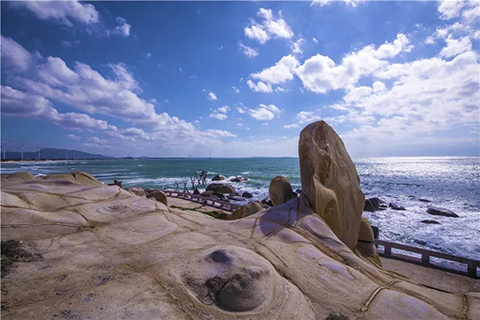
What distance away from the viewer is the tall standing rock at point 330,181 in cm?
800

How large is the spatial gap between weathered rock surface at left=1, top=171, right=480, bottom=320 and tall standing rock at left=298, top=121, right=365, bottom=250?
1.00m

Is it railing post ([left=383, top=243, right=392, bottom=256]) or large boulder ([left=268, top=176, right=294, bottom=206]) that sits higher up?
large boulder ([left=268, top=176, right=294, bottom=206])

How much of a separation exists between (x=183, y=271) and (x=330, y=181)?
6.26 meters

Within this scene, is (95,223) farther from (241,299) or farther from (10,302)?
(241,299)

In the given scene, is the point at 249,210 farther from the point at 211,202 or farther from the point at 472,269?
the point at 472,269

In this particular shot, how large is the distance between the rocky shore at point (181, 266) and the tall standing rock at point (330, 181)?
101 mm

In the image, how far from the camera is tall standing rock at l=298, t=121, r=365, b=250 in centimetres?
800

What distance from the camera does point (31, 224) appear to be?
557 cm

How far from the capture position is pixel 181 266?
4438 mm

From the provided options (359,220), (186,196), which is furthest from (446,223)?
(186,196)

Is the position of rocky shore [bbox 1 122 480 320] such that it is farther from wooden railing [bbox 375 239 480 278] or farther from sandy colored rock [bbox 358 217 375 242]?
wooden railing [bbox 375 239 480 278]

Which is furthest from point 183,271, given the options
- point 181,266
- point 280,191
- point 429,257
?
point 429,257

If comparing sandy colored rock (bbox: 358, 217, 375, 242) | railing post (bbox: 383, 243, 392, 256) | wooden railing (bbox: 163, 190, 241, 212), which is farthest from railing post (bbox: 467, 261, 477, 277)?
wooden railing (bbox: 163, 190, 241, 212)

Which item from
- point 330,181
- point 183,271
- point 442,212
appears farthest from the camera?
point 442,212
